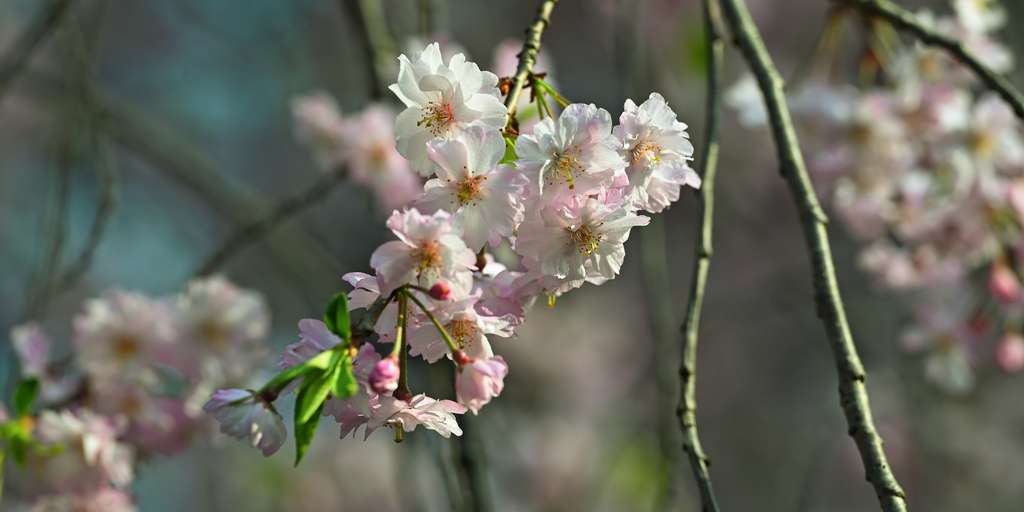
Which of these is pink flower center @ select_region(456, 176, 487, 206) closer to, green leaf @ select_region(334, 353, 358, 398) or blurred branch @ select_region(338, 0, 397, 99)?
green leaf @ select_region(334, 353, 358, 398)

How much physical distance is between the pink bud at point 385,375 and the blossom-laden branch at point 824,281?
368 mm

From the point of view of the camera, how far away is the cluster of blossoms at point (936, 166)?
83.7 inches

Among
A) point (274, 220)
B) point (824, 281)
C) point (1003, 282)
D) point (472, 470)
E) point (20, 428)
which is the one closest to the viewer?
point (824, 281)

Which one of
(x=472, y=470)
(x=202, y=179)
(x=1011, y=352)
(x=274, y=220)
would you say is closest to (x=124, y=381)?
(x=274, y=220)

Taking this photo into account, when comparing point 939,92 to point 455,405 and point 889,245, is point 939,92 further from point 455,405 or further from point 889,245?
point 455,405

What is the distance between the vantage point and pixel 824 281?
0.96 metres

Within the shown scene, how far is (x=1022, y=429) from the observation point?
14.9ft

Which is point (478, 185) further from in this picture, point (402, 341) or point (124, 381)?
point (124, 381)

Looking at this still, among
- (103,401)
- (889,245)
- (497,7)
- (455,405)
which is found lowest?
(455,405)

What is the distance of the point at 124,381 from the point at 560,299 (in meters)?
3.37

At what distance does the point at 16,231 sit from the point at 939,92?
4463mm

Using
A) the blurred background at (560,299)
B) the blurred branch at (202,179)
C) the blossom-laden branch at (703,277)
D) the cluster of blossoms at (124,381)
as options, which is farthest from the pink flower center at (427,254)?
the blurred background at (560,299)

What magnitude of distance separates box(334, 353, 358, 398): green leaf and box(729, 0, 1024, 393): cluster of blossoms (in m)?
1.56

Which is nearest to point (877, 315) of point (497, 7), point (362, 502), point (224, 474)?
point (497, 7)
